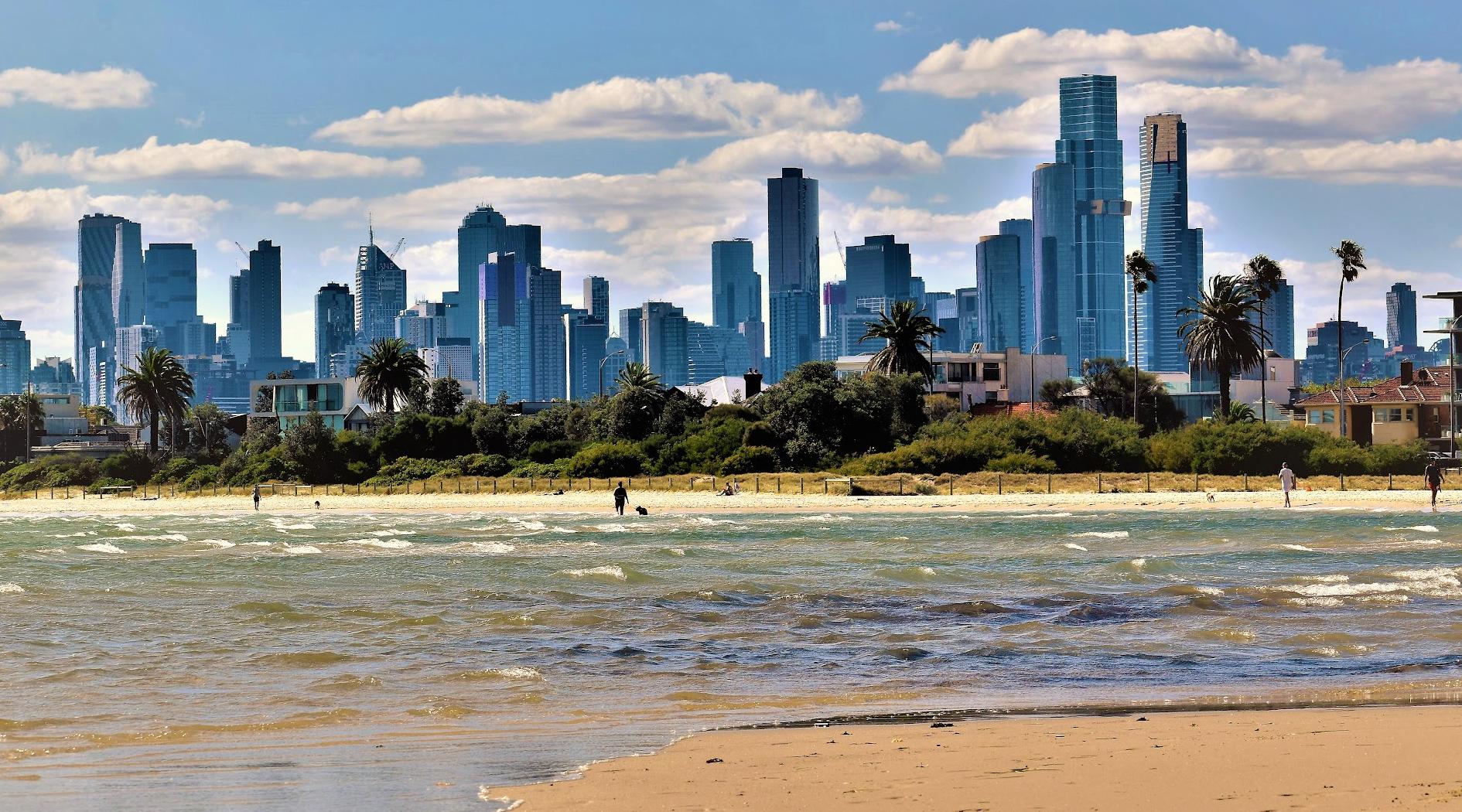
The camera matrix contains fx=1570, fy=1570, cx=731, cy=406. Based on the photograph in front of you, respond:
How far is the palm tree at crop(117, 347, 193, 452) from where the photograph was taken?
109 metres

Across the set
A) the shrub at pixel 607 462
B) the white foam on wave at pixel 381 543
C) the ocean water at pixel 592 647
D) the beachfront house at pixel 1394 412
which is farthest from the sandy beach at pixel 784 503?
the beachfront house at pixel 1394 412

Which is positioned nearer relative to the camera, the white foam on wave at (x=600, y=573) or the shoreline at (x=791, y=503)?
the white foam on wave at (x=600, y=573)

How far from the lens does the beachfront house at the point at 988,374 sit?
116m

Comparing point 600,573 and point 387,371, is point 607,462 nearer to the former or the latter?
point 387,371

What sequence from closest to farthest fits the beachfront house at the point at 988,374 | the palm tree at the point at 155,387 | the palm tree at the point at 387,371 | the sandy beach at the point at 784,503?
the sandy beach at the point at 784,503 < the palm tree at the point at 387,371 < the palm tree at the point at 155,387 < the beachfront house at the point at 988,374

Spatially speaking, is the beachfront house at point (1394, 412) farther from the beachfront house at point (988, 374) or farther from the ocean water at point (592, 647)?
the ocean water at point (592, 647)

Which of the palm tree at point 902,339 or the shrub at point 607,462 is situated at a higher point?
the palm tree at point 902,339

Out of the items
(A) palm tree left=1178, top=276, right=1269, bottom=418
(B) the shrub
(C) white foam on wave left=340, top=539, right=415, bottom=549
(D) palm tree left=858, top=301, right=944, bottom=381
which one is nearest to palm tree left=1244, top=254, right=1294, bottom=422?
(A) palm tree left=1178, top=276, right=1269, bottom=418

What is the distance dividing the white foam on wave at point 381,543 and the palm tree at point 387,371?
55006 millimetres

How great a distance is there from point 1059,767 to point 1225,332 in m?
83.7

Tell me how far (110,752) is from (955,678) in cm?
927

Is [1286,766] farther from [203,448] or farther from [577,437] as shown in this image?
[203,448]

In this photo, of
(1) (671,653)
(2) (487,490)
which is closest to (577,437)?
(2) (487,490)

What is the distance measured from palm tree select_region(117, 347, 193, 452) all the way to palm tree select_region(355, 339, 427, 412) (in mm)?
14098
